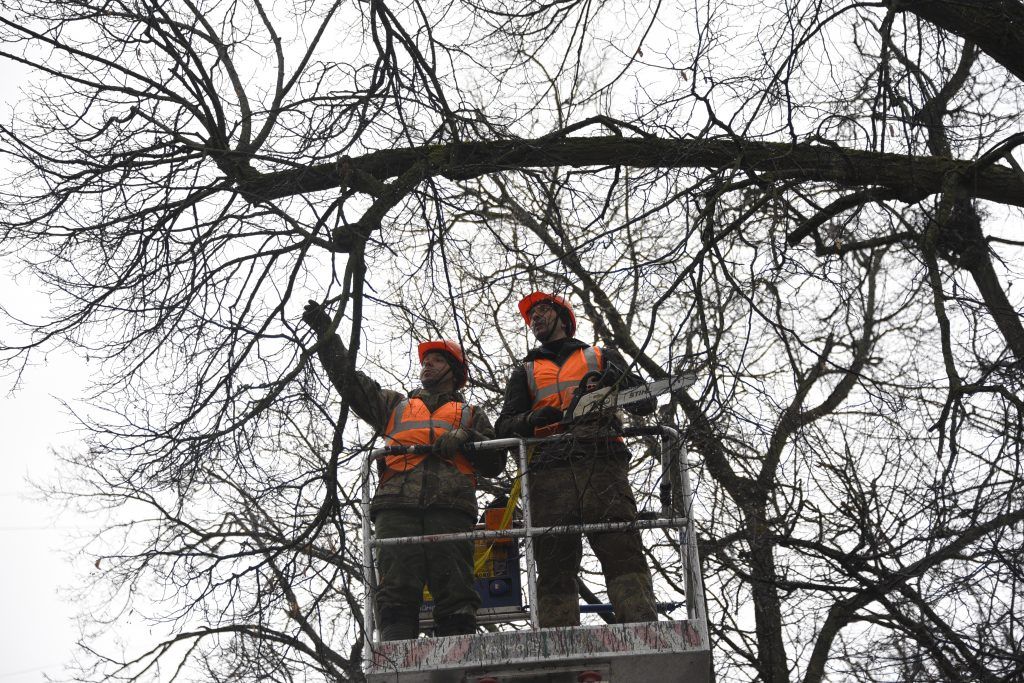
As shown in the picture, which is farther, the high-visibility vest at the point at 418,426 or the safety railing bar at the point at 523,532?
the high-visibility vest at the point at 418,426

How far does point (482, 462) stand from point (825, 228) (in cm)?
235

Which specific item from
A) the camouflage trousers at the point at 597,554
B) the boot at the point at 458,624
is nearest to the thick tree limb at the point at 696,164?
the camouflage trousers at the point at 597,554

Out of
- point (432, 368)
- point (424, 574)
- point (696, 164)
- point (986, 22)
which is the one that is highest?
point (986, 22)

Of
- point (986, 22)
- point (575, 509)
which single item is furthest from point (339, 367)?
point (986, 22)

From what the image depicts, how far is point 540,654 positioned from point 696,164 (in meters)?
2.67

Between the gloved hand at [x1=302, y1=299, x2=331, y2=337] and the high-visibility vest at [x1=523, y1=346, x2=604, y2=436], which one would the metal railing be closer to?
the high-visibility vest at [x1=523, y1=346, x2=604, y2=436]

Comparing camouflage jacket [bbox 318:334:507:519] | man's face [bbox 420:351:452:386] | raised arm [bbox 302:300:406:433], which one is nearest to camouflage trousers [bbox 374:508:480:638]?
camouflage jacket [bbox 318:334:507:519]

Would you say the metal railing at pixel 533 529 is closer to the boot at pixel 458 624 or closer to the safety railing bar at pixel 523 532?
the safety railing bar at pixel 523 532

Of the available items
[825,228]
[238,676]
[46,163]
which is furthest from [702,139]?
[238,676]

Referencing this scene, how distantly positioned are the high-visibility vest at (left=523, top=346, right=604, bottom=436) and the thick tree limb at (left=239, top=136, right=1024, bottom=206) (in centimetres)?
114

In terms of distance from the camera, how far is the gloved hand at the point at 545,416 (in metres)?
6.51

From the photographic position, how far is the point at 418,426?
6758 mm

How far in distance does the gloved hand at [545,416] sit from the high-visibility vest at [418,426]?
16.0 inches

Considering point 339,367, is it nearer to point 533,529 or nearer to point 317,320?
point 317,320
